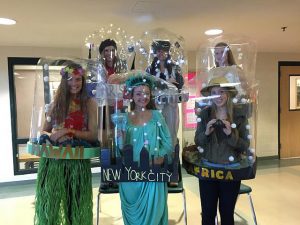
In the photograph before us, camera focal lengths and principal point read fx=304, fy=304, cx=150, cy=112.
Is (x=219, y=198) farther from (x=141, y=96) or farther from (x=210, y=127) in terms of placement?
(x=141, y=96)

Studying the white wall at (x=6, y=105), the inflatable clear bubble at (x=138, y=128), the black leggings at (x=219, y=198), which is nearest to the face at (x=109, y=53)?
the inflatable clear bubble at (x=138, y=128)

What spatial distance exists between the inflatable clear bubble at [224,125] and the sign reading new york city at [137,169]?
0.24 m

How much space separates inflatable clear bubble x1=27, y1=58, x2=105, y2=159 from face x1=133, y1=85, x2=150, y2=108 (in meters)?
0.25

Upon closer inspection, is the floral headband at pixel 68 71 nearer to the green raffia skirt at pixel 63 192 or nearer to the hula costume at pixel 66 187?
the hula costume at pixel 66 187

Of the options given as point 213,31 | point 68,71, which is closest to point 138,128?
point 68,71

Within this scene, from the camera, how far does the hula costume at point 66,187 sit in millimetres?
1582

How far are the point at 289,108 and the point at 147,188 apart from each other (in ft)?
13.3

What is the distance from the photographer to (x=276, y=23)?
2529 mm

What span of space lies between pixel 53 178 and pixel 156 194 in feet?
1.79

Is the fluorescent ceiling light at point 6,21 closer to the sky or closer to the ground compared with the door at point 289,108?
closer to the sky

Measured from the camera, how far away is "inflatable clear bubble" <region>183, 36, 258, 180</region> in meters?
1.59

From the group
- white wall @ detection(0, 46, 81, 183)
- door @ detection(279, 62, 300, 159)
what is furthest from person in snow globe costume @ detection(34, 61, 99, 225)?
door @ detection(279, 62, 300, 159)

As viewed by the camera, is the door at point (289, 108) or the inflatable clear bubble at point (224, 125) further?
the door at point (289, 108)

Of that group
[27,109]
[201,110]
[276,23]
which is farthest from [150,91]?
[27,109]
